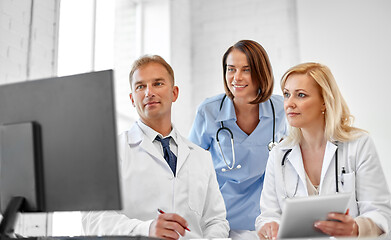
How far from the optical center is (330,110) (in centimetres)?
167

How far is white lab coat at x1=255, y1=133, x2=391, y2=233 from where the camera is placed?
1479 millimetres

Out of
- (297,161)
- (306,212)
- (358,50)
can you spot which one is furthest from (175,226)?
(358,50)

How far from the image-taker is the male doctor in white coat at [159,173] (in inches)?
59.7

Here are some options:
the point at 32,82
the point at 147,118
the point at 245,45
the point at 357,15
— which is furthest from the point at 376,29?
the point at 32,82

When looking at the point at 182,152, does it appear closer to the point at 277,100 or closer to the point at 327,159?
the point at 327,159

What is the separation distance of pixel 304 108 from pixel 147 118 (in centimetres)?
63

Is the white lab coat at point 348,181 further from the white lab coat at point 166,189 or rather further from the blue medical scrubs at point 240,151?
the blue medical scrubs at point 240,151

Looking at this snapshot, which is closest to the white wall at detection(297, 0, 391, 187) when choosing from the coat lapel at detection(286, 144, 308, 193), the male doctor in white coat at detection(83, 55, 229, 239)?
the coat lapel at detection(286, 144, 308, 193)

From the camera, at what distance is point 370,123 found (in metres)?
3.00

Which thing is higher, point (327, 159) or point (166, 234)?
point (327, 159)

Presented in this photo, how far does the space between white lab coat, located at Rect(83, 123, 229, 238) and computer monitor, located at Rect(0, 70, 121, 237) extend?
0.49 meters

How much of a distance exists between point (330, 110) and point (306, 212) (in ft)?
2.48

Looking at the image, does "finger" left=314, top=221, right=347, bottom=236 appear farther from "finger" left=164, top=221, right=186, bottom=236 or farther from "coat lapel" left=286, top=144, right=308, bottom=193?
"coat lapel" left=286, top=144, right=308, bottom=193

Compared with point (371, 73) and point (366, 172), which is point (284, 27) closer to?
point (371, 73)
